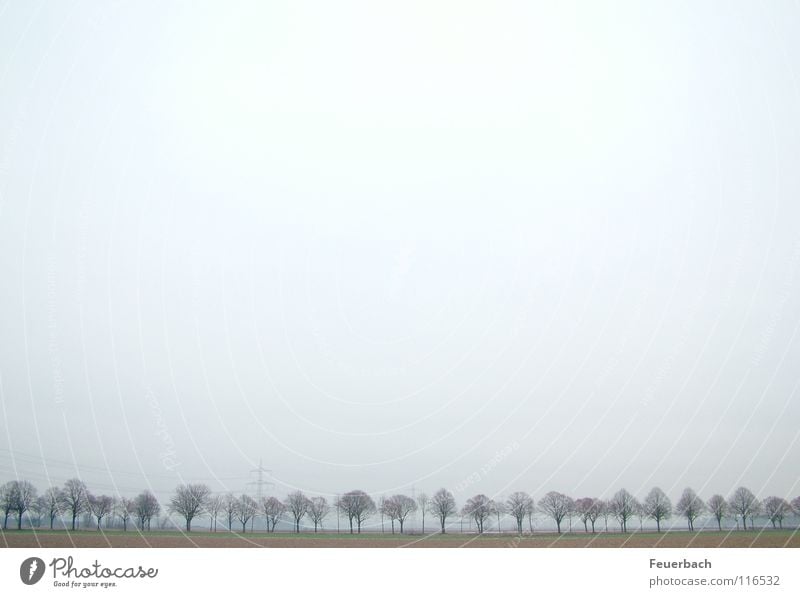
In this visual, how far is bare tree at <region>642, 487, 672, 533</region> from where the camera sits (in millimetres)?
13648

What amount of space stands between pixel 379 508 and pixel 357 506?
400mm

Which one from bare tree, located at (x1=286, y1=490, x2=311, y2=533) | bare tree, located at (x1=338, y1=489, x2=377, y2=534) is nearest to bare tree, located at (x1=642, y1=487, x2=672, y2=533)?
bare tree, located at (x1=338, y1=489, x2=377, y2=534)

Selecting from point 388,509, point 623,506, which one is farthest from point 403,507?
point 623,506

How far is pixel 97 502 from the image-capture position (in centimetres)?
1267

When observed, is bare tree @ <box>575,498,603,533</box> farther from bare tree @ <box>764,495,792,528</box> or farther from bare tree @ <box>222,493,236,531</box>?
bare tree @ <box>222,493,236,531</box>

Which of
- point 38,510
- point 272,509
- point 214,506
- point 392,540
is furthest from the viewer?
point 272,509

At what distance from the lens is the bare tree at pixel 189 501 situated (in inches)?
514

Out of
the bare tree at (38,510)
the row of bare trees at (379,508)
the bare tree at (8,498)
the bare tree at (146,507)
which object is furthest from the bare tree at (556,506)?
the bare tree at (8,498)

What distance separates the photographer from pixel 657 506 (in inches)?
547

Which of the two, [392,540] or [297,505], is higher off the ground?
[297,505]

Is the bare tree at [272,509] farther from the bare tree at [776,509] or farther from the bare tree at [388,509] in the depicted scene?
the bare tree at [776,509]

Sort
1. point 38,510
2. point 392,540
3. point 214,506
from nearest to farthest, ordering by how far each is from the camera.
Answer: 1. point 392,540
2. point 38,510
3. point 214,506

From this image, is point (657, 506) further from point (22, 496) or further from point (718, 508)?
point (22, 496)
